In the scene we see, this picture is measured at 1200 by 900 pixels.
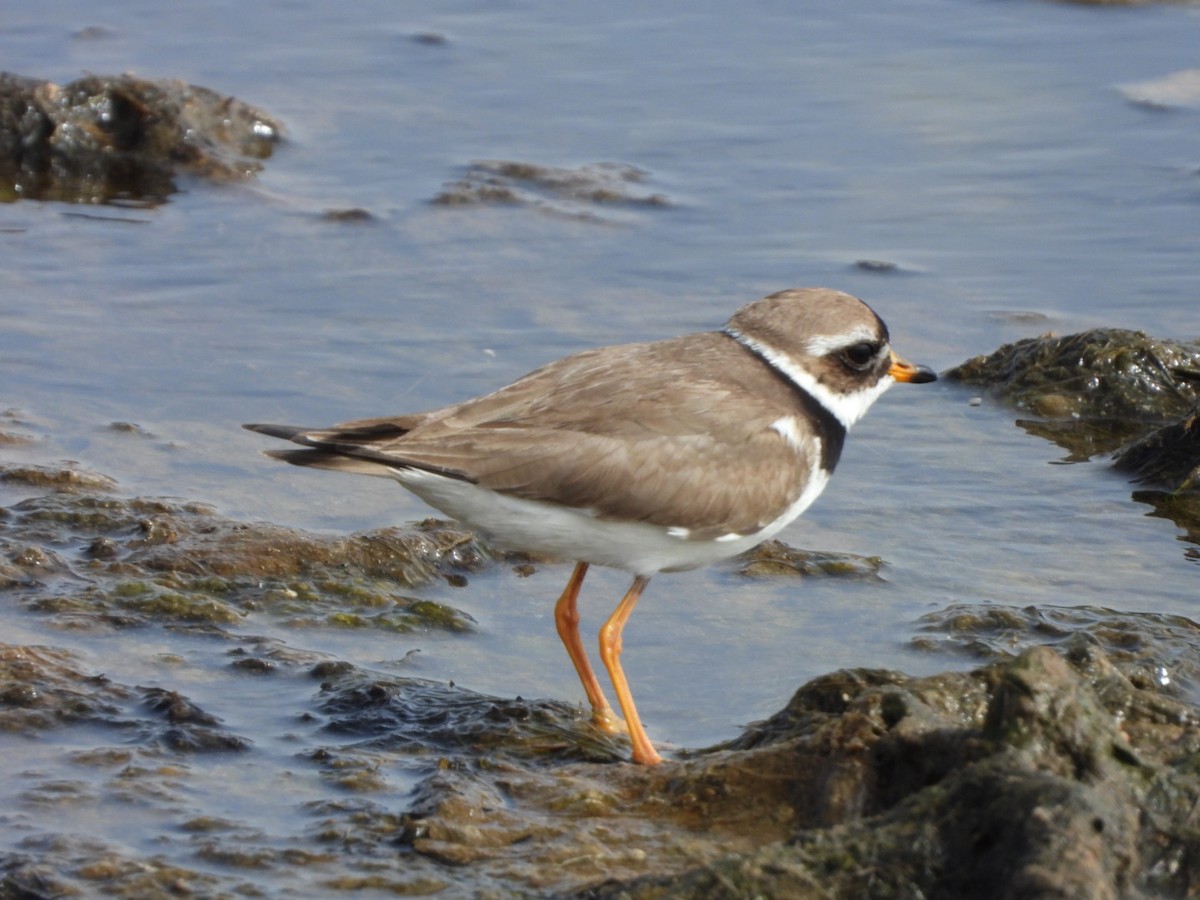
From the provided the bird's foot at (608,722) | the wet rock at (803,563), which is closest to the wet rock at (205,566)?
the bird's foot at (608,722)

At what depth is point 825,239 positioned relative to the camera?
32.8ft

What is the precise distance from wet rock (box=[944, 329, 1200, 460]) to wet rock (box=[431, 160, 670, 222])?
304 centimetres

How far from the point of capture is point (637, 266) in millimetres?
9758

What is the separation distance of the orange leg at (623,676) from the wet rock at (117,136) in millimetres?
6355

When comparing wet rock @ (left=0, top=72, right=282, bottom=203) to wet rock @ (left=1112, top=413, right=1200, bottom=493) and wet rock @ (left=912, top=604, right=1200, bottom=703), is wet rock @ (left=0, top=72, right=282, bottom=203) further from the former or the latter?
wet rock @ (left=912, top=604, right=1200, bottom=703)

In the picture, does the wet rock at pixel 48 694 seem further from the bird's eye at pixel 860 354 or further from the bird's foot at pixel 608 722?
the bird's eye at pixel 860 354

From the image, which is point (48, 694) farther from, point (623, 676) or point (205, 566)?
point (623, 676)

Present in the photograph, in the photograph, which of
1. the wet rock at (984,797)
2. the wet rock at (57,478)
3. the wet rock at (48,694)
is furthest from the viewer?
the wet rock at (57,478)

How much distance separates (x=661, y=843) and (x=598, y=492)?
1.27 metres

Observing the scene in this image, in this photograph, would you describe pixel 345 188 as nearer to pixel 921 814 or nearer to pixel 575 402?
pixel 575 402

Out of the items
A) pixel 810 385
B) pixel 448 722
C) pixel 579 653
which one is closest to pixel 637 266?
pixel 810 385

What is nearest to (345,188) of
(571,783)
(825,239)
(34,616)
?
(825,239)

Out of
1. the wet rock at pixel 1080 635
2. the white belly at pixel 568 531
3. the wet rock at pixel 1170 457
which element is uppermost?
the white belly at pixel 568 531

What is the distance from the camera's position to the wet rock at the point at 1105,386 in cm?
829
